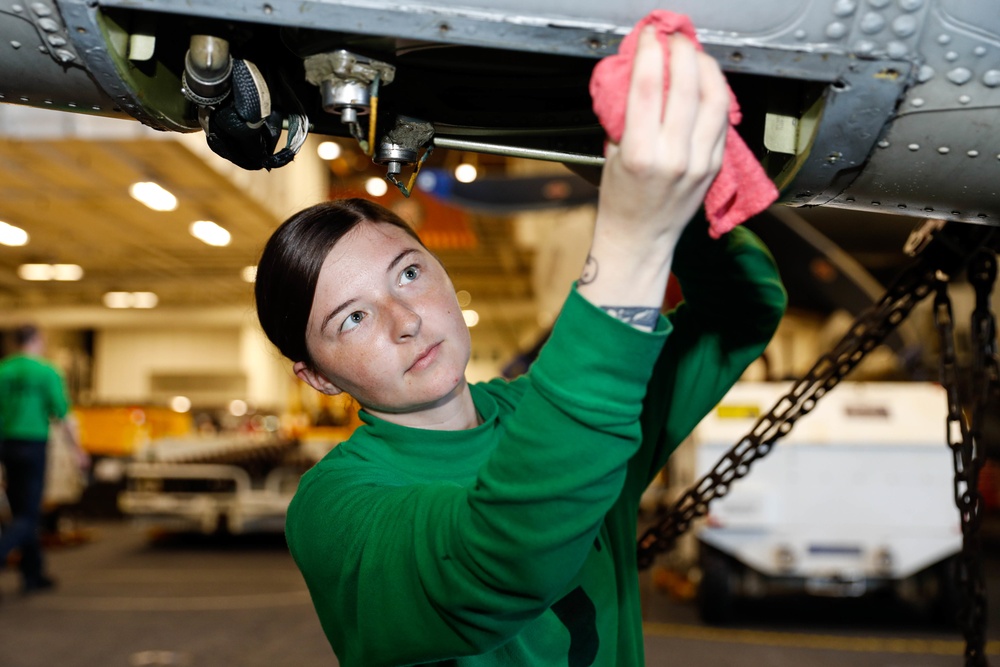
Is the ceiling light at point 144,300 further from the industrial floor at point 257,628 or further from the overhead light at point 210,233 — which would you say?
the industrial floor at point 257,628

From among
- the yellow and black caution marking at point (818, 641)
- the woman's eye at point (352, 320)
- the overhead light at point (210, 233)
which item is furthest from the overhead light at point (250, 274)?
the yellow and black caution marking at point (818, 641)

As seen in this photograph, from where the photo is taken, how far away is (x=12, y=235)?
1339cm

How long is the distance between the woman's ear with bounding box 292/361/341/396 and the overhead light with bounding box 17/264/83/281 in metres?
17.4

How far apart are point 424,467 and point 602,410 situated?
0.56 meters

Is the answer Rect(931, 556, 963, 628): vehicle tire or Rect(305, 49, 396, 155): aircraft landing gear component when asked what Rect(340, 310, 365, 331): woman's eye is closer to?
Rect(305, 49, 396, 155): aircraft landing gear component

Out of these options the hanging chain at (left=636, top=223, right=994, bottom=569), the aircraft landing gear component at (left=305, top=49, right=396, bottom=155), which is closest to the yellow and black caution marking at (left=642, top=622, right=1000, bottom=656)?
the hanging chain at (left=636, top=223, right=994, bottom=569)

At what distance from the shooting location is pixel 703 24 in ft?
3.20

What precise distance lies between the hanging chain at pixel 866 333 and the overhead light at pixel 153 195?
9543 millimetres

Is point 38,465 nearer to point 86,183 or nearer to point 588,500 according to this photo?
point 86,183

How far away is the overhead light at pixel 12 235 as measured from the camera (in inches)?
504

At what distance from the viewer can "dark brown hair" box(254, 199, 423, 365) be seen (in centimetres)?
131

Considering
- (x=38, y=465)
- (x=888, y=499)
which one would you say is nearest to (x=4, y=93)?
(x=888, y=499)

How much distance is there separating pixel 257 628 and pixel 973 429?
4.40 meters

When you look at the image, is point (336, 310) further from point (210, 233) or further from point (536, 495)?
point (210, 233)
